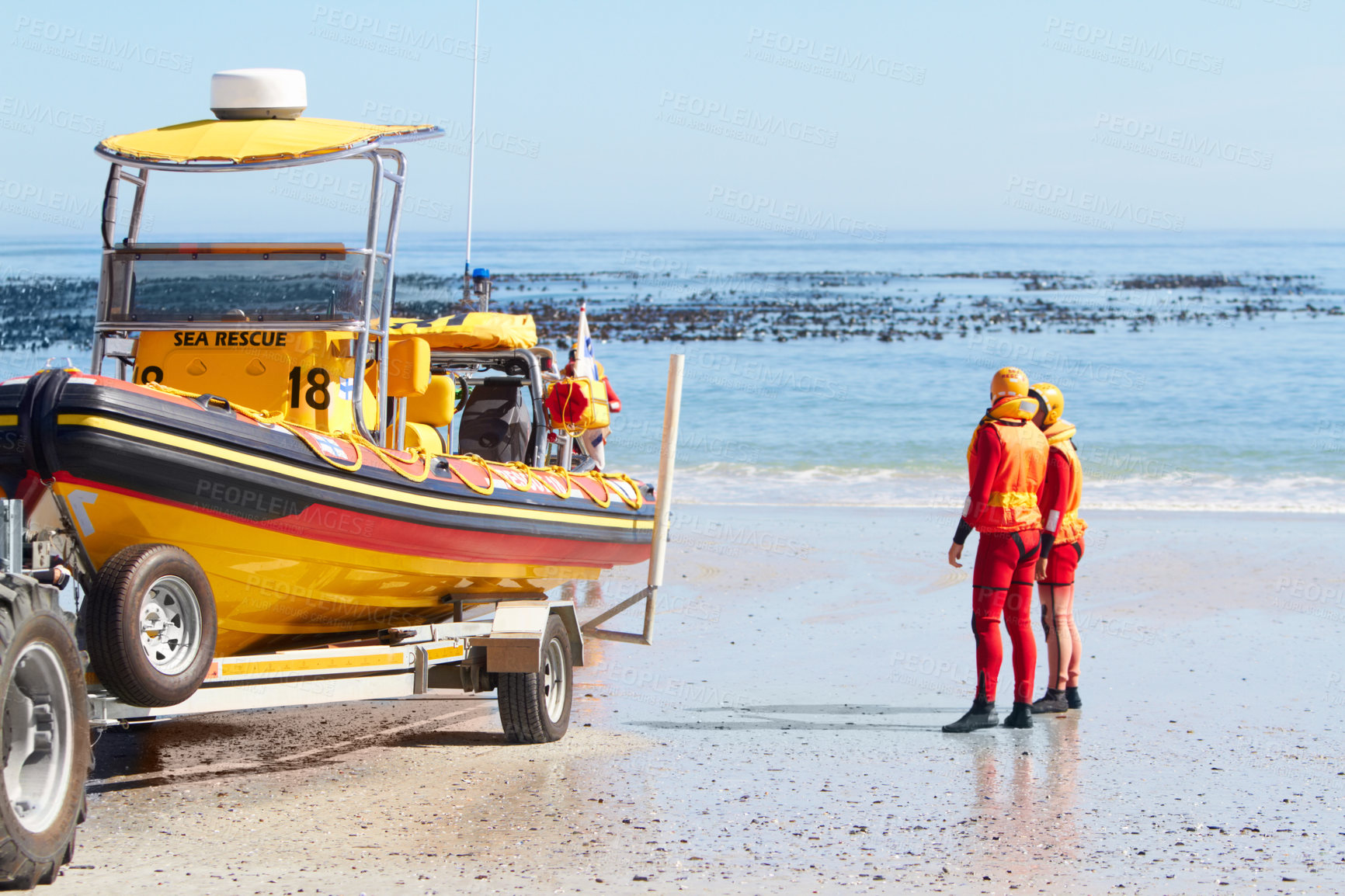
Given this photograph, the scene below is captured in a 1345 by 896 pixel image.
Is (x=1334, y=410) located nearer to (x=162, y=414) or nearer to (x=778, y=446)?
(x=778, y=446)

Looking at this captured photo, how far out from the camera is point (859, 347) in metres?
36.8

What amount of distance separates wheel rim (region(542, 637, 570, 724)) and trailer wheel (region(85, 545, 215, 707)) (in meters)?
1.84

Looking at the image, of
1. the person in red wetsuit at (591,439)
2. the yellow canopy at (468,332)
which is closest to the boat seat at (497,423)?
the person in red wetsuit at (591,439)

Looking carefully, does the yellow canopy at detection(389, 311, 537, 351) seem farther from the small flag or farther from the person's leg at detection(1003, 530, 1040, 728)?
the person's leg at detection(1003, 530, 1040, 728)

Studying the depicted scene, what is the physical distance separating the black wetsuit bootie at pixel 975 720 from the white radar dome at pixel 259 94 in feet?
13.3

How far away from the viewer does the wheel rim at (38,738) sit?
427 cm

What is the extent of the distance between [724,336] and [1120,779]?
33745mm

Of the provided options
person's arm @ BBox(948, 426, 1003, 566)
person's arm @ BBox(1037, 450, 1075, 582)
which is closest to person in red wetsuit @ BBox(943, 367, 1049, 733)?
person's arm @ BBox(948, 426, 1003, 566)

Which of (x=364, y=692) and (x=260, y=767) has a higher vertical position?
(x=364, y=692)

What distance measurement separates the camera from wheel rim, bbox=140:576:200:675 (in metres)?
4.93

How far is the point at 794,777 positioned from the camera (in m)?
5.88

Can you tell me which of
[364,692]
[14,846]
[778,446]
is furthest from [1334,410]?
[14,846]

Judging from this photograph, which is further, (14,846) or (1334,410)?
(1334,410)

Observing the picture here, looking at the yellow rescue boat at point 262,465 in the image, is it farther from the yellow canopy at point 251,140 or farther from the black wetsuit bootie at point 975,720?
the black wetsuit bootie at point 975,720
